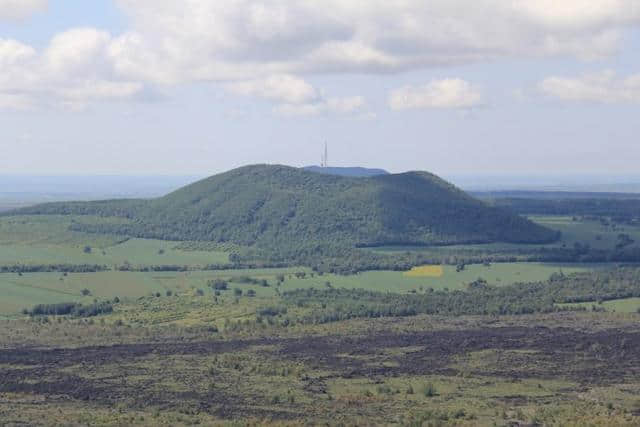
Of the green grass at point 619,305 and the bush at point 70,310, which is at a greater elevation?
the green grass at point 619,305

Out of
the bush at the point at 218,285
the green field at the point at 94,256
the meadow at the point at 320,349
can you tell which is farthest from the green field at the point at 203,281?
the green field at the point at 94,256

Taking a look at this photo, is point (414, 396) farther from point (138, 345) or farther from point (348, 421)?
point (138, 345)

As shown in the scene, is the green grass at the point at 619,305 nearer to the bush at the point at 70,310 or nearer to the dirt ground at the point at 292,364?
the dirt ground at the point at 292,364

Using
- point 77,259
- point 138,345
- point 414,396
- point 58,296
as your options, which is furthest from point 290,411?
point 77,259

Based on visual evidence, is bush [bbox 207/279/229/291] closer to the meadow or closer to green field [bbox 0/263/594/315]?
the meadow

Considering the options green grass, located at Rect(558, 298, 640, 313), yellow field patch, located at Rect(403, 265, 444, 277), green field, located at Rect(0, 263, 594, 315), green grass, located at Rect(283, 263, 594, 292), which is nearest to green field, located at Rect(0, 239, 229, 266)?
green field, located at Rect(0, 263, 594, 315)

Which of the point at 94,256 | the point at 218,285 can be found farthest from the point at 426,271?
the point at 94,256
